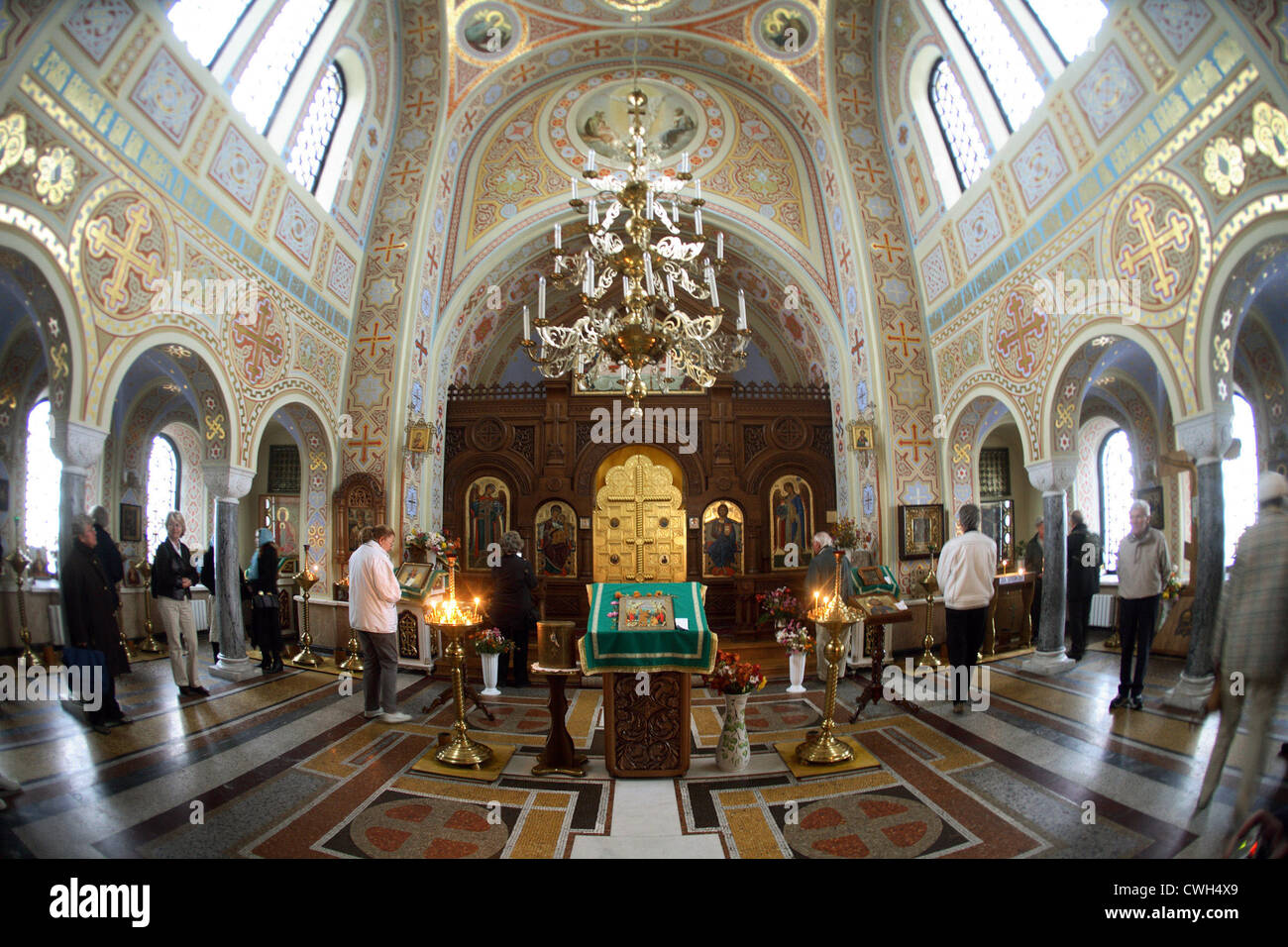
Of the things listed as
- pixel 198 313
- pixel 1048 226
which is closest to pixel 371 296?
pixel 198 313

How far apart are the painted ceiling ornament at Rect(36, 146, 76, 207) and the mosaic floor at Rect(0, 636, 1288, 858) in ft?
11.3

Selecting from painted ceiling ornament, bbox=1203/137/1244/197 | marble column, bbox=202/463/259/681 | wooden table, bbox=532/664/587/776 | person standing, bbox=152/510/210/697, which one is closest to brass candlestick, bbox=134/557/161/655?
marble column, bbox=202/463/259/681

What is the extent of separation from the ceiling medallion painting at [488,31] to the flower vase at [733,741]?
9850 millimetres

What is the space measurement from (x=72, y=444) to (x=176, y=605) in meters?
1.99

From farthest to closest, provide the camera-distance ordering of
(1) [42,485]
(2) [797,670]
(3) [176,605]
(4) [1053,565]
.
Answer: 1. (4) [1053,565]
2. (2) [797,670]
3. (3) [176,605]
4. (1) [42,485]

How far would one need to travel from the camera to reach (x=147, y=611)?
26.2 feet

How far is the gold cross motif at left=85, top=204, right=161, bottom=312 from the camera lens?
5070 mm

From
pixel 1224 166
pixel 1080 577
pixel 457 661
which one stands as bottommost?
pixel 457 661

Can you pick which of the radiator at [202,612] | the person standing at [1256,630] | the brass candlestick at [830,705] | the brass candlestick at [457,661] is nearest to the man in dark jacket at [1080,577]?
the brass candlestick at [830,705]

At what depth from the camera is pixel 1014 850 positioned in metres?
3.22

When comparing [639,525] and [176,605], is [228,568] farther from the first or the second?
[639,525]

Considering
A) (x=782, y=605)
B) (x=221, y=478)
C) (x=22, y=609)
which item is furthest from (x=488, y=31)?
(x=22, y=609)

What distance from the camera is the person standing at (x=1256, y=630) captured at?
8.11ft

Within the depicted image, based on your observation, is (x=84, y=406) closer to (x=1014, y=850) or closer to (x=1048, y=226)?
(x=1014, y=850)
